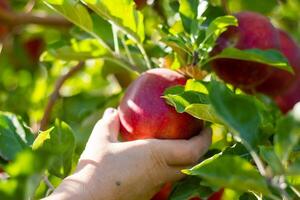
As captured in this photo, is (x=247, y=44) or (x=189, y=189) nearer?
(x=189, y=189)

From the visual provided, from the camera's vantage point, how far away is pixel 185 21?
129 cm

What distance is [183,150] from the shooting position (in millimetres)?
1191

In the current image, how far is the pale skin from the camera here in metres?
1.10

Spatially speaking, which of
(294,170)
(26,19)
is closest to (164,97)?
(294,170)

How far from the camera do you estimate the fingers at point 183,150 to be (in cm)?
118

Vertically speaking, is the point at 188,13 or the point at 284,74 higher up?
the point at 188,13

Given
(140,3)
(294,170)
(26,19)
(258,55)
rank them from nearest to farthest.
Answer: (294,170) → (258,55) → (140,3) → (26,19)

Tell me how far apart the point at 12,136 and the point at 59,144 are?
0.37 feet

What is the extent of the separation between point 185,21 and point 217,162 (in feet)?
1.63

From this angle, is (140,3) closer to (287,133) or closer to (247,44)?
(247,44)

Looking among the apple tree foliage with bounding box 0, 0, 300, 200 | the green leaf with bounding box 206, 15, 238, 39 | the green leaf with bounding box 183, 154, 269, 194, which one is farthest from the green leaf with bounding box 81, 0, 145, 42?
the green leaf with bounding box 183, 154, 269, 194

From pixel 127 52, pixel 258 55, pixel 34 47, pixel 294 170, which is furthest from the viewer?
pixel 34 47

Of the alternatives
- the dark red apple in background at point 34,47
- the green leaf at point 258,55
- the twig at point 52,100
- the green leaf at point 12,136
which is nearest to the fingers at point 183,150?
the green leaf at point 258,55

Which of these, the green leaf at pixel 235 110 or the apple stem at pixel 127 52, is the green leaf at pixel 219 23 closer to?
the apple stem at pixel 127 52
